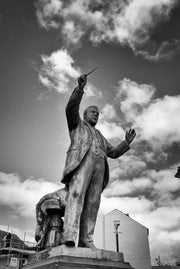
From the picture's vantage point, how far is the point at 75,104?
5.03 metres

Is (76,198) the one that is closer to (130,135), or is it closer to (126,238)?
(130,135)

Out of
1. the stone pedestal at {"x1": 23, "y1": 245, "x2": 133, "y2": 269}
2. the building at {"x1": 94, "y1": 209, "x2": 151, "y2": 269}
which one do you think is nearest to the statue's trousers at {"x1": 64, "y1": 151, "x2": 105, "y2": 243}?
the stone pedestal at {"x1": 23, "y1": 245, "x2": 133, "y2": 269}

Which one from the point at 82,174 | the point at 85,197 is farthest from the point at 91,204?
the point at 82,174

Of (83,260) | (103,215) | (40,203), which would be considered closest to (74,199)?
(40,203)

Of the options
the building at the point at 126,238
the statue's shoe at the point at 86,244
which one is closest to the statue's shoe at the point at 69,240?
the statue's shoe at the point at 86,244

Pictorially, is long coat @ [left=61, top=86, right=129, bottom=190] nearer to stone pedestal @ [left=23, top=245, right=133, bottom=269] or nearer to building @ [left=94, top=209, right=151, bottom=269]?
stone pedestal @ [left=23, top=245, right=133, bottom=269]

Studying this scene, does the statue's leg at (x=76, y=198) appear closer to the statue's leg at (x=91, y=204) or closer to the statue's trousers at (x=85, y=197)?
the statue's trousers at (x=85, y=197)

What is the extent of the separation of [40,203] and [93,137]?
Result: 5.30 feet

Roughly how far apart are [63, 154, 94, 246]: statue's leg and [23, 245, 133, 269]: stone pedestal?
0.17 meters

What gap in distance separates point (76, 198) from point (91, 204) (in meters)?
0.49

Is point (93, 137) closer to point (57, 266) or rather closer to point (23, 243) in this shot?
point (57, 266)

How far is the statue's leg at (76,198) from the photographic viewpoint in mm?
4334

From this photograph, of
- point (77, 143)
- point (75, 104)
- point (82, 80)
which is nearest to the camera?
point (82, 80)

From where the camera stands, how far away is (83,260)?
3.95 meters
